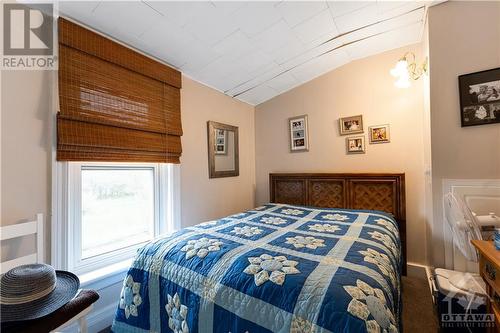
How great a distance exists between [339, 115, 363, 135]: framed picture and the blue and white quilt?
1.29 metres

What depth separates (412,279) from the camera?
2.41 meters

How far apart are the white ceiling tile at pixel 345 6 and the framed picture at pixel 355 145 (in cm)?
134

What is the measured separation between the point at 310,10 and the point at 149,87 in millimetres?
1518

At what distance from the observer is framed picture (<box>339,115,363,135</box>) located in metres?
2.74

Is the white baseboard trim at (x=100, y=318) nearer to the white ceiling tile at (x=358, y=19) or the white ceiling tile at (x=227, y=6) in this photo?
the white ceiling tile at (x=227, y=6)

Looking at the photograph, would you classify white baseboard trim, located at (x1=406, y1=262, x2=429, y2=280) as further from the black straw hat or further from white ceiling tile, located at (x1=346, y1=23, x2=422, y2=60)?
the black straw hat

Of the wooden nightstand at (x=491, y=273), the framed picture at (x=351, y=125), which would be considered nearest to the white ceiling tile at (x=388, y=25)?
the framed picture at (x=351, y=125)

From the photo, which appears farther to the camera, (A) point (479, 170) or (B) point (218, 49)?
(B) point (218, 49)

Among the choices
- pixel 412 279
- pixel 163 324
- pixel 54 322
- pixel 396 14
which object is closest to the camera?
pixel 54 322

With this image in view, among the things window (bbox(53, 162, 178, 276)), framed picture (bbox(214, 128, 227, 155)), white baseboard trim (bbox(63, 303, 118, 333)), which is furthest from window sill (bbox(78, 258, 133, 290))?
framed picture (bbox(214, 128, 227, 155))

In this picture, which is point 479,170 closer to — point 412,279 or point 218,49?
point 412,279

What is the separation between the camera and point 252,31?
2.01 metres

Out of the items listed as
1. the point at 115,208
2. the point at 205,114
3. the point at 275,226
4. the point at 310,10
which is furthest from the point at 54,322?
the point at 310,10

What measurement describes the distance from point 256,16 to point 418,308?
2.77 metres
